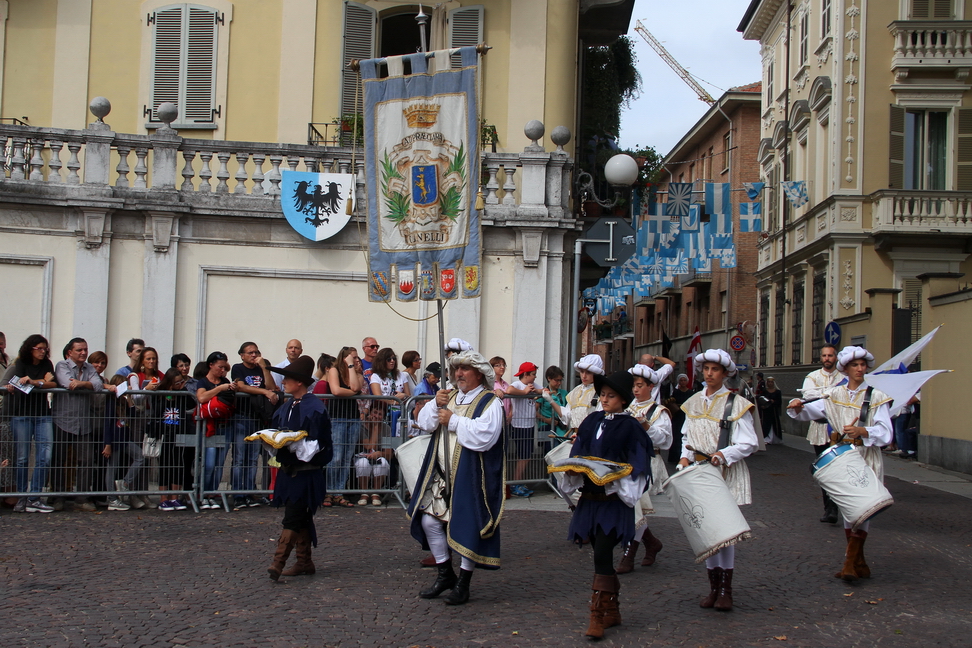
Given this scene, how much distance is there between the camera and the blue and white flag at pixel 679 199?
69.2 ft

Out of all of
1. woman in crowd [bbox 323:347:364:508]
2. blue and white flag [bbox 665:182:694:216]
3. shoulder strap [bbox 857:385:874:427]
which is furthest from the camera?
blue and white flag [bbox 665:182:694:216]

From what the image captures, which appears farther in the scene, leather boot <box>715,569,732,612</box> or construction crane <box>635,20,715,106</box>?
construction crane <box>635,20,715,106</box>

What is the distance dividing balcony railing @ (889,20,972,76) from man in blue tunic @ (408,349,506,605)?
74.3 feet

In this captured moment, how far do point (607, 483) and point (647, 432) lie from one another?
1.19 m

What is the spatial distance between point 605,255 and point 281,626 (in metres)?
8.22

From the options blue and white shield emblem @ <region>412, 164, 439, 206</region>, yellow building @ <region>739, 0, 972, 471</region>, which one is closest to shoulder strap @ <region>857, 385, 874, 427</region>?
blue and white shield emblem @ <region>412, 164, 439, 206</region>

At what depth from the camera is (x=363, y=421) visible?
10992 millimetres

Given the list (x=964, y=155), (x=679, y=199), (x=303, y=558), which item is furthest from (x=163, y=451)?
(x=964, y=155)

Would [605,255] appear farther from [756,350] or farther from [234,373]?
[756,350]

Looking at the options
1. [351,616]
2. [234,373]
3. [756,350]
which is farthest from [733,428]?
[756,350]

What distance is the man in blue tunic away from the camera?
21.8 ft

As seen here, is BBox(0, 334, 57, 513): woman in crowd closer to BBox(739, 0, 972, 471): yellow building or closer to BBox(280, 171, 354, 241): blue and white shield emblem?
BBox(280, 171, 354, 241): blue and white shield emblem

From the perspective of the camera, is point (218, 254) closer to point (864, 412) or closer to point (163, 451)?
point (163, 451)

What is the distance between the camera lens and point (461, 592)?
22.0ft
